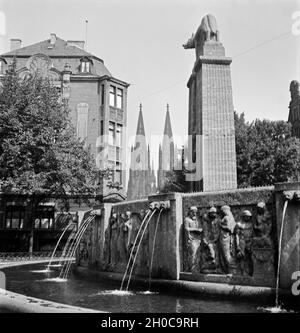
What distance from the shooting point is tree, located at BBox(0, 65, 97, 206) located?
2595 centimetres

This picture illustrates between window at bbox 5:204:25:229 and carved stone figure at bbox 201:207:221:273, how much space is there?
2968 centimetres

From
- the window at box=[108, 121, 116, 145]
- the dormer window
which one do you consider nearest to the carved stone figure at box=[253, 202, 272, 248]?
the window at box=[108, 121, 116, 145]

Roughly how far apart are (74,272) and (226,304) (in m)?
7.90

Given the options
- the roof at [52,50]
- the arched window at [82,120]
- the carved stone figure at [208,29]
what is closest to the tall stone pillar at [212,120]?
the carved stone figure at [208,29]

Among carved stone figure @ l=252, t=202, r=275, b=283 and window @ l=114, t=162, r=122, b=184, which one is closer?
carved stone figure @ l=252, t=202, r=275, b=283

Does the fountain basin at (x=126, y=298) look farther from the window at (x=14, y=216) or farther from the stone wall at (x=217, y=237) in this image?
the window at (x=14, y=216)

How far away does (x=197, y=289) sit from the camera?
883 cm

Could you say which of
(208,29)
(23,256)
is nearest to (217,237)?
(208,29)

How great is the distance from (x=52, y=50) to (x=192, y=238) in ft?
137

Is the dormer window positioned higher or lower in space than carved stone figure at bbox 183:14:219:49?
Result: higher

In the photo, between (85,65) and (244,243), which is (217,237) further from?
(85,65)

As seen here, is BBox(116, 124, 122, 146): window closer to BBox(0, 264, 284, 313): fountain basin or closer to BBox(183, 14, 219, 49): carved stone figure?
BBox(183, 14, 219, 49): carved stone figure

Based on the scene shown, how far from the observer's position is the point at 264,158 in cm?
3475
